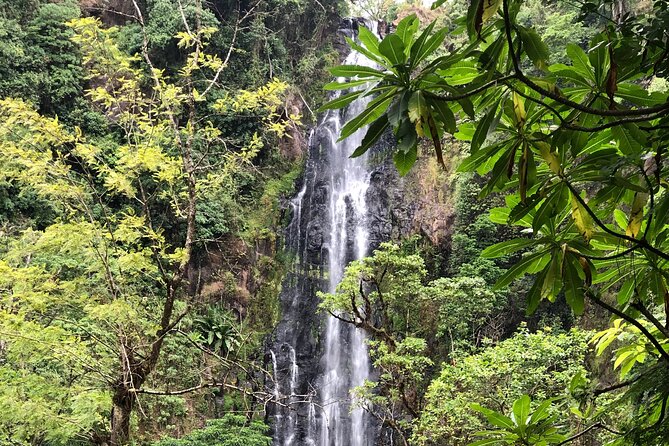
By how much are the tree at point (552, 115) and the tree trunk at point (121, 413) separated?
3.92 metres

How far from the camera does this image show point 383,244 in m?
8.59

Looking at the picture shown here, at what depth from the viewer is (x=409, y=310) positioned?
10.0 metres

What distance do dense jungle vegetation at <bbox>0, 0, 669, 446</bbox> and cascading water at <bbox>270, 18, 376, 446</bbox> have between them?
1.92ft

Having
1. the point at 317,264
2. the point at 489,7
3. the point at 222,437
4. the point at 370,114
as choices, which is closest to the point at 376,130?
the point at 370,114

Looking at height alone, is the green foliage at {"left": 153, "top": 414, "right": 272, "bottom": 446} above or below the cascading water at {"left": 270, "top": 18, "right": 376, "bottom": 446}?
below

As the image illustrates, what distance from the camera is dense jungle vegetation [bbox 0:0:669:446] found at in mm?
1262

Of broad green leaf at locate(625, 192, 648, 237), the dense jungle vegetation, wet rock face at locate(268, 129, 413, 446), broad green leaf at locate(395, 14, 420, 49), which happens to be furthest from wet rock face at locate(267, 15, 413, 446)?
broad green leaf at locate(395, 14, 420, 49)

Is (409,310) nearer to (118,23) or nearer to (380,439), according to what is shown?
(380,439)

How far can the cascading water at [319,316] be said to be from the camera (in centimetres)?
1109

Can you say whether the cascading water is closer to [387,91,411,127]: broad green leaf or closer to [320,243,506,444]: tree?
[320,243,506,444]: tree

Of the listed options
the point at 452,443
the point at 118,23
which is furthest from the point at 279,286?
the point at 118,23

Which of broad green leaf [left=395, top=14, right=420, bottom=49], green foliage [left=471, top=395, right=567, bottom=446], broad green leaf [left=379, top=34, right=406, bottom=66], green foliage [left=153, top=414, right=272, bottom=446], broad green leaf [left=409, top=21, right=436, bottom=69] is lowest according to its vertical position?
green foliage [left=471, top=395, right=567, bottom=446]

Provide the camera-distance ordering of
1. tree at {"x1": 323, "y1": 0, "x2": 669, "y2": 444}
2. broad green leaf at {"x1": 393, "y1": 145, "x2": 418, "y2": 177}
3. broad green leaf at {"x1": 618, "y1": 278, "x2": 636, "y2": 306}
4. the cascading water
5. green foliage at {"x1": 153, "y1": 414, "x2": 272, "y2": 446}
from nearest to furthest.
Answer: tree at {"x1": 323, "y1": 0, "x2": 669, "y2": 444} → broad green leaf at {"x1": 393, "y1": 145, "x2": 418, "y2": 177} → broad green leaf at {"x1": 618, "y1": 278, "x2": 636, "y2": 306} → green foliage at {"x1": 153, "y1": 414, "x2": 272, "y2": 446} → the cascading water

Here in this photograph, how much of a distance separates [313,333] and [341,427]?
232cm
